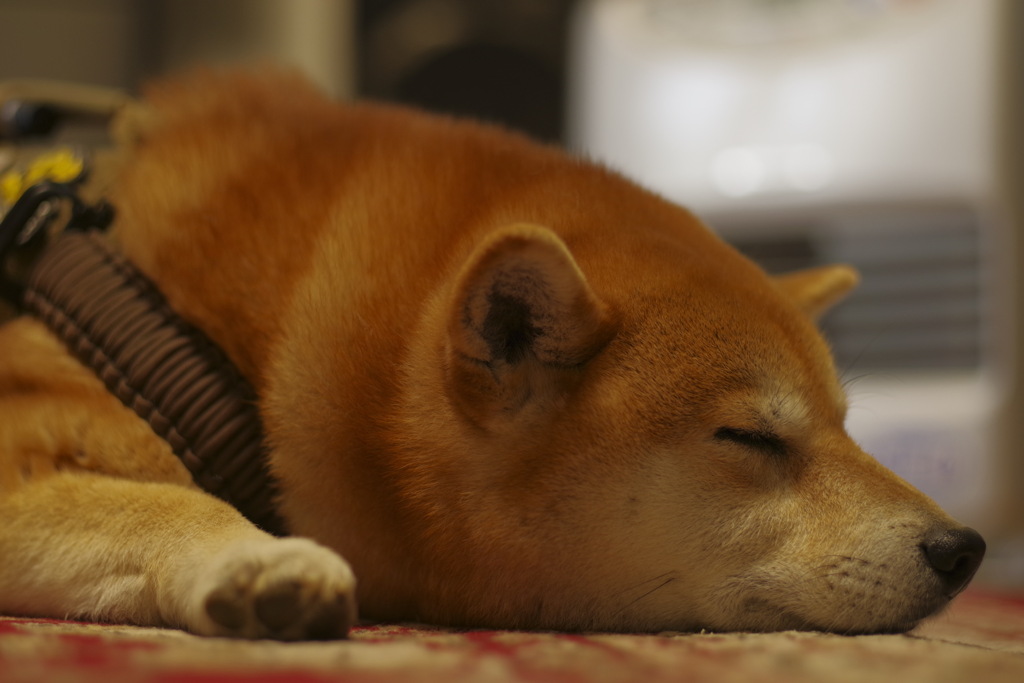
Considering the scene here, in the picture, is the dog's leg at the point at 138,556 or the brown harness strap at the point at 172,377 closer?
the dog's leg at the point at 138,556

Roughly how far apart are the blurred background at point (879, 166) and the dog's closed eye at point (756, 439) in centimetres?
98

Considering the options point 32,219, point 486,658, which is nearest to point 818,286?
point 486,658

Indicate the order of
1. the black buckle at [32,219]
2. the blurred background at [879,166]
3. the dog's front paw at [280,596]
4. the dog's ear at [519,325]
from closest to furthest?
the dog's front paw at [280,596], the dog's ear at [519,325], the black buckle at [32,219], the blurred background at [879,166]

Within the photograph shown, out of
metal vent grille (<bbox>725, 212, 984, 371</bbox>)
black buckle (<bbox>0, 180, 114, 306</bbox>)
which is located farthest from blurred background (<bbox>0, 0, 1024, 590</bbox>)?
black buckle (<bbox>0, 180, 114, 306</bbox>)

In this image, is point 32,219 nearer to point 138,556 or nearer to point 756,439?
point 138,556

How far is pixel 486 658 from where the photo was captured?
68 centimetres

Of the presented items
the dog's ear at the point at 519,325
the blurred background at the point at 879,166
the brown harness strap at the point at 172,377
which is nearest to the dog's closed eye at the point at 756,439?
the dog's ear at the point at 519,325

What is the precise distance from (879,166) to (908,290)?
0.27 meters

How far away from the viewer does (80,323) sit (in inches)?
41.4

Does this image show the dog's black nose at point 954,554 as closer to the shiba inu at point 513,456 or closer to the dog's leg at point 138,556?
the shiba inu at point 513,456

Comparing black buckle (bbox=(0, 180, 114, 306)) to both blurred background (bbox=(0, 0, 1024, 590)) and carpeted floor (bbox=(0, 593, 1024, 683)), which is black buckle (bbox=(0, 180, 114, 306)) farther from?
blurred background (bbox=(0, 0, 1024, 590))

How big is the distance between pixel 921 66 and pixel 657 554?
1.60 meters

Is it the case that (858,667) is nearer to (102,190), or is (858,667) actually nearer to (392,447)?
(392,447)

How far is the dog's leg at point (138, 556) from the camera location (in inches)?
29.3
